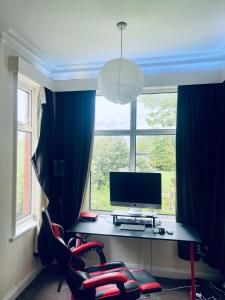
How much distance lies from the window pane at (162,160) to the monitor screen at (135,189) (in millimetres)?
339

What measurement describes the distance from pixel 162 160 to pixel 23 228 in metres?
1.82

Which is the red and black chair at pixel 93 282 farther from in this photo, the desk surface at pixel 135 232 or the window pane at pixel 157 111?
the window pane at pixel 157 111

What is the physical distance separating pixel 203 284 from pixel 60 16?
120 inches

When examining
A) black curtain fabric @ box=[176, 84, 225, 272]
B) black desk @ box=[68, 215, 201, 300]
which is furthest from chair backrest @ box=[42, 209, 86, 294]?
black curtain fabric @ box=[176, 84, 225, 272]

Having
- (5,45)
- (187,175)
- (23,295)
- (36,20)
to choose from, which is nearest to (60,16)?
(36,20)

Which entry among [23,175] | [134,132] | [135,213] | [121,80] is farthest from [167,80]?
[23,175]

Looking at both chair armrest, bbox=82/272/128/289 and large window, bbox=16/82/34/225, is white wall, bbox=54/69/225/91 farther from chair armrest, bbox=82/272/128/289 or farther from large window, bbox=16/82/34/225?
chair armrest, bbox=82/272/128/289

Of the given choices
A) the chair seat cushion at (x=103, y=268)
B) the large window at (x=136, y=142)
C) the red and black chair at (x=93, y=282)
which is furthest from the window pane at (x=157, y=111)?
the red and black chair at (x=93, y=282)

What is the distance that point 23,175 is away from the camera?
2.78 m

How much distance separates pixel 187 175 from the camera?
283cm

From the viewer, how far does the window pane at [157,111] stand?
3080 millimetres

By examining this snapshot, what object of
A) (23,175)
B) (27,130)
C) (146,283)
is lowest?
(146,283)

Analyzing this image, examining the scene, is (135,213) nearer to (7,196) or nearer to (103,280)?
(103,280)

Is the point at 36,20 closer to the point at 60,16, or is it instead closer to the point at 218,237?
the point at 60,16
